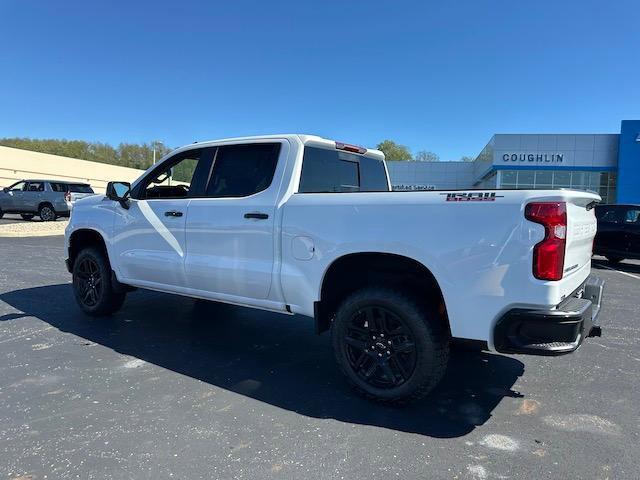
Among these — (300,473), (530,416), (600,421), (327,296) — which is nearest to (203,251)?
(327,296)

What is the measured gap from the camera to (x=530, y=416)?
3445 mm

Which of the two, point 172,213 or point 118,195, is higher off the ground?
point 118,195

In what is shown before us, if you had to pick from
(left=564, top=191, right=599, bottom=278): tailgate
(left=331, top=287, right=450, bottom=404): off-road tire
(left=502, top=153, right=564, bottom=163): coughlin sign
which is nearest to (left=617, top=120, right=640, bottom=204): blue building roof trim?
(left=502, top=153, right=564, bottom=163): coughlin sign

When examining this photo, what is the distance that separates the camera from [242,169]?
4523 millimetres

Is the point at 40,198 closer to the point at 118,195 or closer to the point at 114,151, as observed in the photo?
the point at 118,195

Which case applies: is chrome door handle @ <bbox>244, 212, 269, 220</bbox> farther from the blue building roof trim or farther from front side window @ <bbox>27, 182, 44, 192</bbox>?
the blue building roof trim

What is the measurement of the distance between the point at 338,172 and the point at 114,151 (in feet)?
324

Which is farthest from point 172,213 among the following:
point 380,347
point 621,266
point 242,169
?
point 621,266

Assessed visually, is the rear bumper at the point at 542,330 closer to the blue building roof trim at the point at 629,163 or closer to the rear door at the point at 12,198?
the rear door at the point at 12,198

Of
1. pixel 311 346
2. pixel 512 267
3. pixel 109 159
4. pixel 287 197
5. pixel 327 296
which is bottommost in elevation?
pixel 311 346

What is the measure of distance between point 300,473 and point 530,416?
70.6 inches

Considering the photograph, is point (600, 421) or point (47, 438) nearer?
point (47, 438)

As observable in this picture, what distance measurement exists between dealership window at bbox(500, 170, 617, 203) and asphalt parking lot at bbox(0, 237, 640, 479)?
32.6 meters

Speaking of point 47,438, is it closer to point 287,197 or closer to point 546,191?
point 287,197
